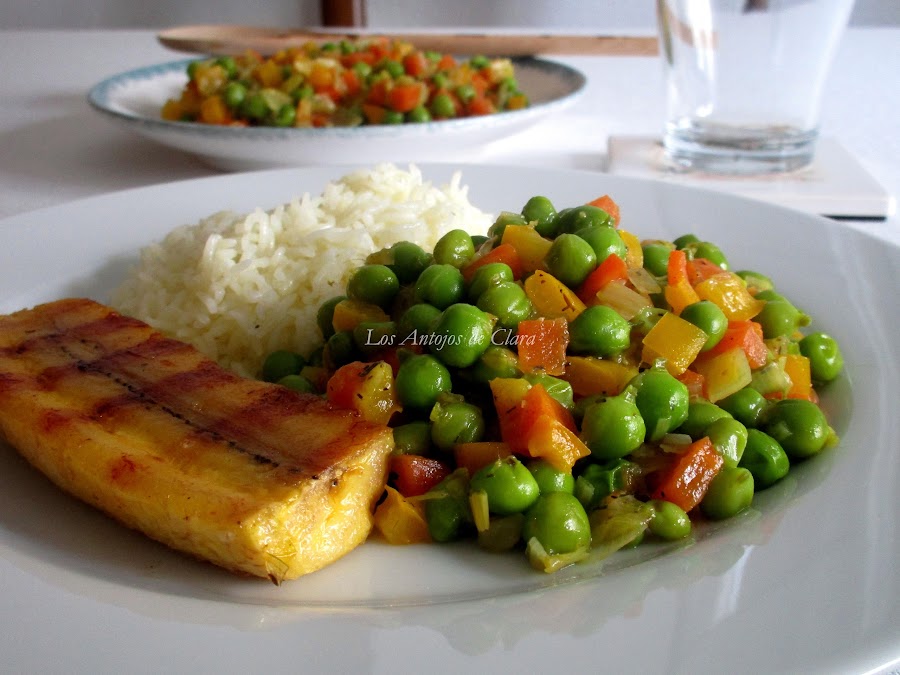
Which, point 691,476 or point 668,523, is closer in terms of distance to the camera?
point 668,523

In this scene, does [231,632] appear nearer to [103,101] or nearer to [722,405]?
[722,405]

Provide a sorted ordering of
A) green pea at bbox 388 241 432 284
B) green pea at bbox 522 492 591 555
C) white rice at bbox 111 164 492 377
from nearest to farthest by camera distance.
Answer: green pea at bbox 522 492 591 555 → green pea at bbox 388 241 432 284 → white rice at bbox 111 164 492 377

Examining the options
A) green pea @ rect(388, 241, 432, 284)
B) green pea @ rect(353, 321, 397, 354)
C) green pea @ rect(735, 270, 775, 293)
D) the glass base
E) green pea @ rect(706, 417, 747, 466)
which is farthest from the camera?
Result: the glass base

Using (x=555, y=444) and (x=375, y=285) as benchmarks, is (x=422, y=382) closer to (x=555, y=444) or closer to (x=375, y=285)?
(x=555, y=444)

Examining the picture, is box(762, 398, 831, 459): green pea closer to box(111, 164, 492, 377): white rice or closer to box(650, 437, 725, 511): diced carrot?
box(650, 437, 725, 511): diced carrot

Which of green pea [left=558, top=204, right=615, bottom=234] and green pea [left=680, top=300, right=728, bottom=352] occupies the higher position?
green pea [left=558, top=204, right=615, bottom=234]

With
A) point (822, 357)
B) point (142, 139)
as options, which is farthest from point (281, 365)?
point (142, 139)

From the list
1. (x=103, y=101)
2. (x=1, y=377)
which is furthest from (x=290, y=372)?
(x=103, y=101)

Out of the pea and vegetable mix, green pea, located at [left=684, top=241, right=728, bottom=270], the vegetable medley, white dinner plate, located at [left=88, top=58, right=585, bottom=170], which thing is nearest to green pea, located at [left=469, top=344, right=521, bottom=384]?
the pea and vegetable mix
